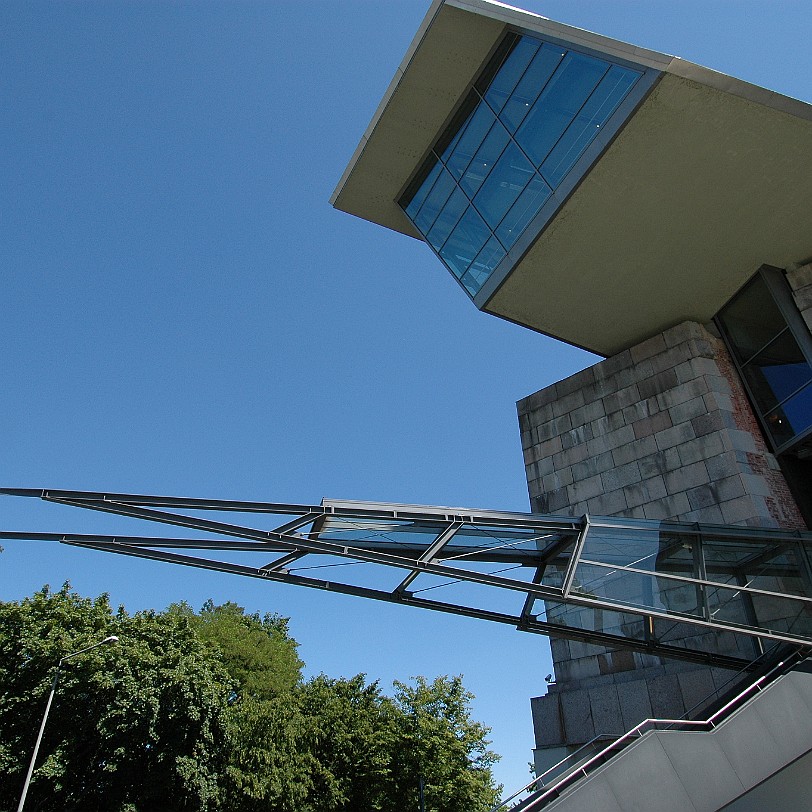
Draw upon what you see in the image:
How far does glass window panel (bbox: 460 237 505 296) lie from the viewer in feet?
70.0

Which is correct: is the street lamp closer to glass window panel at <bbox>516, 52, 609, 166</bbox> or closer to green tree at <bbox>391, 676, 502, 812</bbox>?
green tree at <bbox>391, 676, 502, 812</bbox>

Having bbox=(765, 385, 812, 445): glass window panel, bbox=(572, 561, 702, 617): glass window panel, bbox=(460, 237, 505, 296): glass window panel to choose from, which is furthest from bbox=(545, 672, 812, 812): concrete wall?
bbox=(460, 237, 505, 296): glass window panel

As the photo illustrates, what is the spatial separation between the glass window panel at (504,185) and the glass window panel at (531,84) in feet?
2.58

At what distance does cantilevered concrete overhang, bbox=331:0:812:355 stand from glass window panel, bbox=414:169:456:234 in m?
1.18

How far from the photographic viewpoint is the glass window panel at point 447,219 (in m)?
22.4

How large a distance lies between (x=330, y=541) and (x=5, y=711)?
22.0m

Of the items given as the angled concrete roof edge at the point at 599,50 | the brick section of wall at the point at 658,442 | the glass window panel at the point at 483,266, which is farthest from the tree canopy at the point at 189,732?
the angled concrete roof edge at the point at 599,50

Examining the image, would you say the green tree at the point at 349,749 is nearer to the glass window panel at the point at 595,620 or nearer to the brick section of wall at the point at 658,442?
the brick section of wall at the point at 658,442

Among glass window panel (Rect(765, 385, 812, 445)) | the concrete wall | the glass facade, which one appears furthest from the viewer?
glass window panel (Rect(765, 385, 812, 445))

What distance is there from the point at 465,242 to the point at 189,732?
20.8 metres

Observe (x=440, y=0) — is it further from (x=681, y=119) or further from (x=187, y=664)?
(x=187, y=664)

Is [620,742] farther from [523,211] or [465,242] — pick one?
[465,242]

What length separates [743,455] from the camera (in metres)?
19.0

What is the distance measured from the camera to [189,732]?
26.6 meters
